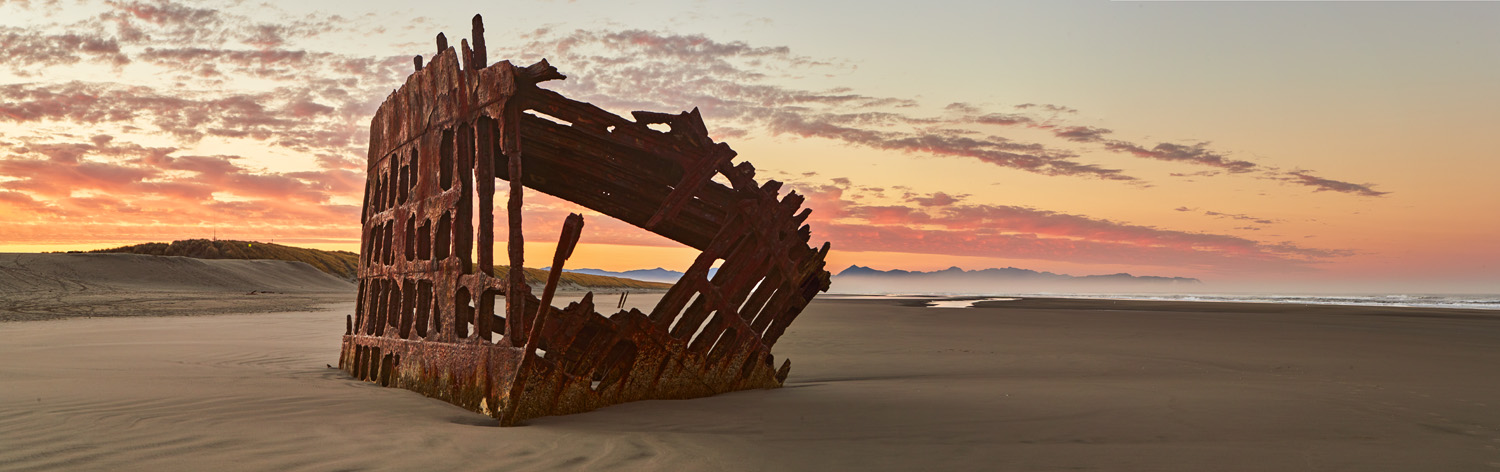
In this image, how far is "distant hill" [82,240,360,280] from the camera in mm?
60000

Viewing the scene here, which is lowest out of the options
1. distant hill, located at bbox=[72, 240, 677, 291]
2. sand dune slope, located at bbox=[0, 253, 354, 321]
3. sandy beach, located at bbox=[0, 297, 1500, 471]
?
sandy beach, located at bbox=[0, 297, 1500, 471]

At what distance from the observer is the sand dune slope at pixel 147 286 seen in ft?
83.9

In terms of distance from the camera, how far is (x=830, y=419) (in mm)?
6426

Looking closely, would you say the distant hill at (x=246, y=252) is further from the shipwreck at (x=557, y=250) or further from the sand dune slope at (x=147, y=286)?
the shipwreck at (x=557, y=250)

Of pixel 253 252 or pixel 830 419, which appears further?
pixel 253 252

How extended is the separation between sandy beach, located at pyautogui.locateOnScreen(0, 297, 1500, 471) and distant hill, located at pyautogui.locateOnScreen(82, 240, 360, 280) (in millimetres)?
53273

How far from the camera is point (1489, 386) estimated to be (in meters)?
8.98

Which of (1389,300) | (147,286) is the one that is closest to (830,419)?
(147,286)

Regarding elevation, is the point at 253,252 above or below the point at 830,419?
above

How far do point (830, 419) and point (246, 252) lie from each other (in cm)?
6556

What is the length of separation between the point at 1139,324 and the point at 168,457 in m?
20.8

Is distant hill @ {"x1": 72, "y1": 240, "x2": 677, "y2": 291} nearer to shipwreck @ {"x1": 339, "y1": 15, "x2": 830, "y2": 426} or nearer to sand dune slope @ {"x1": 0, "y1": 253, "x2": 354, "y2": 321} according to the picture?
sand dune slope @ {"x1": 0, "y1": 253, "x2": 354, "y2": 321}

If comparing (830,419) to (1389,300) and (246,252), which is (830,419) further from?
(246,252)

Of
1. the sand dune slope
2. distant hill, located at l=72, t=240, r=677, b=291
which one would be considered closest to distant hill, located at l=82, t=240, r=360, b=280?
distant hill, located at l=72, t=240, r=677, b=291
